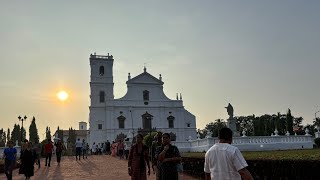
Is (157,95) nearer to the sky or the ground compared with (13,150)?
nearer to the sky

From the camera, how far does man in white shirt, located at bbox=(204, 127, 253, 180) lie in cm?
448

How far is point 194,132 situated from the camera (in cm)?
6700

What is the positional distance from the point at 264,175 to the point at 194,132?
57.9m

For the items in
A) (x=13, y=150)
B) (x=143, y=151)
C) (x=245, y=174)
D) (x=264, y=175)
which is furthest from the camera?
(x=13, y=150)

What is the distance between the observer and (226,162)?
458 cm

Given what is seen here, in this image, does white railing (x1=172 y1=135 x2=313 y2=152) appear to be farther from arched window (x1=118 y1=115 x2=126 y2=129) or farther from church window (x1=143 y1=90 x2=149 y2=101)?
church window (x1=143 y1=90 x2=149 y2=101)

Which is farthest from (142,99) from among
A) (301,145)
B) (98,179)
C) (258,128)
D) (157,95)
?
(98,179)

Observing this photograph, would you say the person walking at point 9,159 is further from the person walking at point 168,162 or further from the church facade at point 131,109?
the church facade at point 131,109

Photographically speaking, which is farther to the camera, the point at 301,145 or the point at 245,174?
the point at 301,145

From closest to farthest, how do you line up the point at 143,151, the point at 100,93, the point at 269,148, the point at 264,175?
the point at 143,151 < the point at 264,175 < the point at 269,148 < the point at 100,93

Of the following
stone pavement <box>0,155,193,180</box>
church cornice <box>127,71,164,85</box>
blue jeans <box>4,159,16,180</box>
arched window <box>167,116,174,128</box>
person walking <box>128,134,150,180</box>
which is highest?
church cornice <box>127,71,164,85</box>

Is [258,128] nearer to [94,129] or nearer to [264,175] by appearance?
[94,129]

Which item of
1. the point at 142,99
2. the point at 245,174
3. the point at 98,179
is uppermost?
the point at 142,99

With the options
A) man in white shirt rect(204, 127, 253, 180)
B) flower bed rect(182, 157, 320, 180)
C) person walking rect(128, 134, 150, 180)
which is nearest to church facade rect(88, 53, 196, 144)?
flower bed rect(182, 157, 320, 180)
